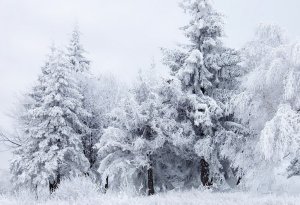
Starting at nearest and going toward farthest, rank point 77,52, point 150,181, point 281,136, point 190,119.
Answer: point 281,136
point 150,181
point 190,119
point 77,52

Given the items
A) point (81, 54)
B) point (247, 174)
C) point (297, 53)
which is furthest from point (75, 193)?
point (81, 54)

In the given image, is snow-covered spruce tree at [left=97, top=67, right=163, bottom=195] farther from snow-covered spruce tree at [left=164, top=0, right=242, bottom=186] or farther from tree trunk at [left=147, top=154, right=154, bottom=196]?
snow-covered spruce tree at [left=164, top=0, right=242, bottom=186]

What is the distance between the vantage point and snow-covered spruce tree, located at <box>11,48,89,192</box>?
76.3 ft

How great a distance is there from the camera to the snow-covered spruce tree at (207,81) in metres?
19.5

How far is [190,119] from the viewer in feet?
68.6

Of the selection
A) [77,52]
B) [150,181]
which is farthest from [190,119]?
[77,52]

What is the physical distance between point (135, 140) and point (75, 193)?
9.16 metres

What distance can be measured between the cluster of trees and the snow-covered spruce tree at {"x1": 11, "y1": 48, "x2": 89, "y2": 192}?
7cm

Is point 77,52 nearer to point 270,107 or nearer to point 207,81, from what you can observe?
point 207,81

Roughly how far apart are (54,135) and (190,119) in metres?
9.05

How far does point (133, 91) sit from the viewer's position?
2156 centimetres

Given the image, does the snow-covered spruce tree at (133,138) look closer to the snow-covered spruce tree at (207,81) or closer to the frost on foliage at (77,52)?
the snow-covered spruce tree at (207,81)

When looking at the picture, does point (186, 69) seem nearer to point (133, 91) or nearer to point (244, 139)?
point (133, 91)

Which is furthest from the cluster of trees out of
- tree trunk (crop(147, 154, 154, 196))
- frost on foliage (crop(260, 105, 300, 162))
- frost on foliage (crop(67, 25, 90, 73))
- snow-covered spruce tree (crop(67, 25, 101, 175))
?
frost on foliage (crop(67, 25, 90, 73))
